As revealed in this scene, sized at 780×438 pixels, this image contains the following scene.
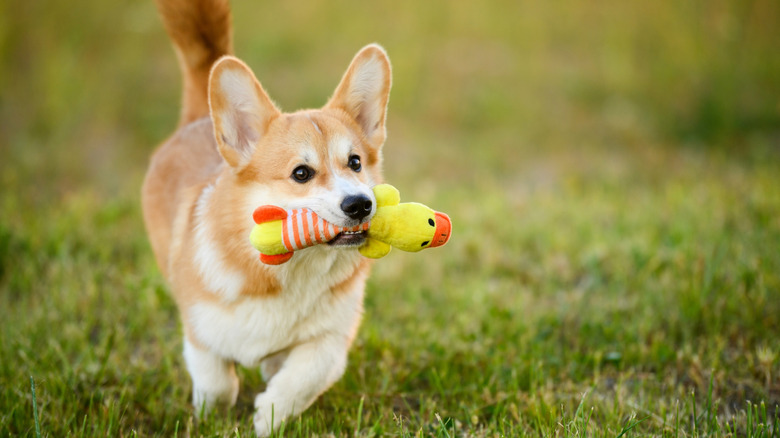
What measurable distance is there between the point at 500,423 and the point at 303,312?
806mm

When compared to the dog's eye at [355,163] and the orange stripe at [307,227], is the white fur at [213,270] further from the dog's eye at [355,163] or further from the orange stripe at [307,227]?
the dog's eye at [355,163]

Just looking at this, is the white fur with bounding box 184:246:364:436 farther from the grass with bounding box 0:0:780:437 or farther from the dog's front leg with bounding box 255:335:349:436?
the grass with bounding box 0:0:780:437

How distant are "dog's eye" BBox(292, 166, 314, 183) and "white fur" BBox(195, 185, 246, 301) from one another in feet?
1.26

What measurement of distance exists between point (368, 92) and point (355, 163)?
34cm

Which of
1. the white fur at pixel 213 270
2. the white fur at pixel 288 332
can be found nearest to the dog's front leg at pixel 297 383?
the white fur at pixel 288 332

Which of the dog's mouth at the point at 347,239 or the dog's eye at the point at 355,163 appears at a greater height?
the dog's eye at the point at 355,163

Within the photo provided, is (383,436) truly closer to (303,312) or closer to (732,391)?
(303,312)

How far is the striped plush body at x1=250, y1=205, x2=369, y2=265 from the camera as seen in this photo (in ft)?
6.78

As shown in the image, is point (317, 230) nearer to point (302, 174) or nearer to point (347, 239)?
point (347, 239)

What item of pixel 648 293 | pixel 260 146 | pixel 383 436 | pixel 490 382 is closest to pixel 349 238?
pixel 260 146

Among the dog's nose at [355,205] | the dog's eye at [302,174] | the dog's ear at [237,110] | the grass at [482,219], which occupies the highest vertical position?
the dog's ear at [237,110]

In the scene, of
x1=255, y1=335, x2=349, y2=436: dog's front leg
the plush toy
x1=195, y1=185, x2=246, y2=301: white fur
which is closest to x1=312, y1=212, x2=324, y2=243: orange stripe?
the plush toy

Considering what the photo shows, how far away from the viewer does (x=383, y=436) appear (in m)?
2.38

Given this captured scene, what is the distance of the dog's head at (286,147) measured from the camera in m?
2.25
